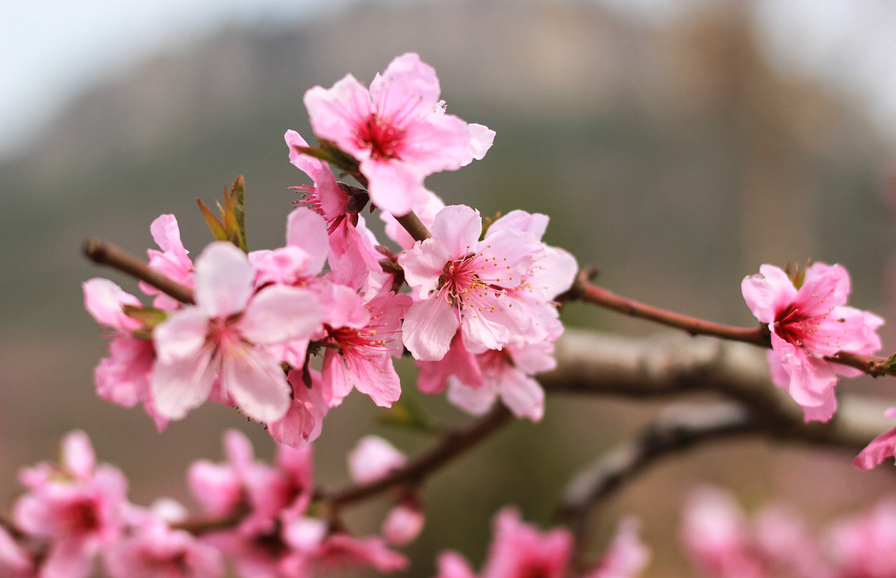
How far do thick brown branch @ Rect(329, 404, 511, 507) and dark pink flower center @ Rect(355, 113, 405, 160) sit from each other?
1.77ft

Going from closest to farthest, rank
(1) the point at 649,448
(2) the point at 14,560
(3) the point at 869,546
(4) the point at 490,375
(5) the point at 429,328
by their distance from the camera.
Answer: (5) the point at 429,328 → (4) the point at 490,375 → (2) the point at 14,560 → (1) the point at 649,448 → (3) the point at 869,546

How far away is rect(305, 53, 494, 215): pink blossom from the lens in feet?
1.23

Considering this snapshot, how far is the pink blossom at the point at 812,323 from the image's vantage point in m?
0.45

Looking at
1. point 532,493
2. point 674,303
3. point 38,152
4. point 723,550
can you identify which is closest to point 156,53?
point 38,152

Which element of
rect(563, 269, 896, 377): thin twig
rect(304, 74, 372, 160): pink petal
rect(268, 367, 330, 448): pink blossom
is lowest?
rect(268, 367, 330, 448): pink blossom

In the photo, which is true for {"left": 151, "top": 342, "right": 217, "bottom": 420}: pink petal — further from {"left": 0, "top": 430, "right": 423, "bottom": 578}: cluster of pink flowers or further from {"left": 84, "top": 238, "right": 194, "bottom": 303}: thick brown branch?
{"left": 0, "top": 430, "right": 423, "bottom": 578}: cluster of pink flowers

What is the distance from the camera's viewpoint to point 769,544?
1.90 metres

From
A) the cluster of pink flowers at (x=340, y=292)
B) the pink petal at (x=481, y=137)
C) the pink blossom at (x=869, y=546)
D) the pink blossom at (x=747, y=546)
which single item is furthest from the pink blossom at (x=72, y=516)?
the pink blossom at (x=747, y=546)

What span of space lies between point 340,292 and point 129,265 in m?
0.13

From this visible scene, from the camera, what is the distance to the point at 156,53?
1129 centimetres

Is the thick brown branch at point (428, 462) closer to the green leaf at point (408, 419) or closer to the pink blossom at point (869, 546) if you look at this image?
the green leaf at point (408, 419)

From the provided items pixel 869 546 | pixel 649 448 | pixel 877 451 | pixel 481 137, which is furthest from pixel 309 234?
pixel 869 546

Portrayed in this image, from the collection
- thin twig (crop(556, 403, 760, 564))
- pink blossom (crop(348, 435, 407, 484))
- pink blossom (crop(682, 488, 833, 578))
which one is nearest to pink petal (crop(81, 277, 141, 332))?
pink blossom (crop(348, 435, 407, 484))

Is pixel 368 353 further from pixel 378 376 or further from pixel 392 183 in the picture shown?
pixel 392 183
